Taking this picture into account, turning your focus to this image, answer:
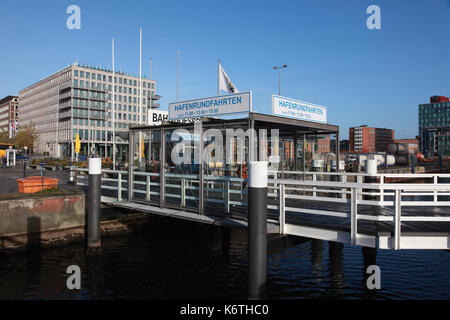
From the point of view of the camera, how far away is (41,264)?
11797mm

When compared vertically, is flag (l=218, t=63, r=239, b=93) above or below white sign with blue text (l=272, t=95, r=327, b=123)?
above

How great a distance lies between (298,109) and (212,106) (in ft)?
8.02

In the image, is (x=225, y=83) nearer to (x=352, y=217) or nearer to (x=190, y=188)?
(x=190, y=188)

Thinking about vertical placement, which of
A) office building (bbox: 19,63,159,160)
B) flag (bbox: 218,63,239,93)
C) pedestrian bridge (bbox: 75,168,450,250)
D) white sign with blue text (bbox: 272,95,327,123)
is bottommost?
pedestrian bridge (bbox: 75,168,450,250)

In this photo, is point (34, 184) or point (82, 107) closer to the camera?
point (34, 184)

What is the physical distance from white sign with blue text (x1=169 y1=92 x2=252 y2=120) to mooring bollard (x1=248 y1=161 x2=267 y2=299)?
2.85m

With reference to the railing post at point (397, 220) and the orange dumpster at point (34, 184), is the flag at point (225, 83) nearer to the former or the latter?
the railing post at point (397, 220)

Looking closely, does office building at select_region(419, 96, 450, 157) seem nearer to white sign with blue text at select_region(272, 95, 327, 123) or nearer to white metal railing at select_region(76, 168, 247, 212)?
white sign with blue text at select_region(272, 95, 327, 123)

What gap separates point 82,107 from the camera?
307ft

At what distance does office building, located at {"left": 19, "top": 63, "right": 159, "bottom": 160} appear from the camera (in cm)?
9144

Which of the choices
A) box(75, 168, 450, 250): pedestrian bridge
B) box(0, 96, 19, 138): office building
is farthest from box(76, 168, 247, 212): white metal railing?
box(0, 96, 19, 138): office building

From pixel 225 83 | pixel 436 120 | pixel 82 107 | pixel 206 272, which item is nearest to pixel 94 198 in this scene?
pixel 206 272
